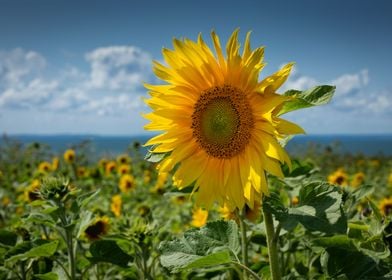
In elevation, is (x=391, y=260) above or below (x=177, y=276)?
above

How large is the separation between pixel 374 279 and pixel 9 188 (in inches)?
259

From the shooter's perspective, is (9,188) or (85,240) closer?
(85,240)

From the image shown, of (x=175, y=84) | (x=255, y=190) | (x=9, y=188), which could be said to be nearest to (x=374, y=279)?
(x=255, y=190)

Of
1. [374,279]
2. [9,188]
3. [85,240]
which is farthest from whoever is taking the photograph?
[9,188]

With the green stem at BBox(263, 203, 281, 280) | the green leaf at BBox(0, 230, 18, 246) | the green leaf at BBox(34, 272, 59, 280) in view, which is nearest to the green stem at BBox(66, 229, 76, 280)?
the green leaf at BBox(34, 272, 59, 280)

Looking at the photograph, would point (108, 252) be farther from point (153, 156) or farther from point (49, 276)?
point (153, 156)

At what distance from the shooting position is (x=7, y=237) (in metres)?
2.43

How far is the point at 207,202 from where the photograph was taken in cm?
178

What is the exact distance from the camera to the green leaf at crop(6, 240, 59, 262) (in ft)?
6.74

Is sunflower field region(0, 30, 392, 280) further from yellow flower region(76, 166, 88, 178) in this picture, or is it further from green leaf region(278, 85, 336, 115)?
yellow flower region(76, 166, 88, 178)

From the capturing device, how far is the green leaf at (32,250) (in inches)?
80.9

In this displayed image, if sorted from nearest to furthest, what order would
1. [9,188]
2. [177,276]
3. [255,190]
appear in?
[255,190] → [177,276] → [9,188]

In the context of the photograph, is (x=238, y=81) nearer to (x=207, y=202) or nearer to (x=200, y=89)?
(x=200, y=89)

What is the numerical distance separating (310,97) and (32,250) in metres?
1.34
